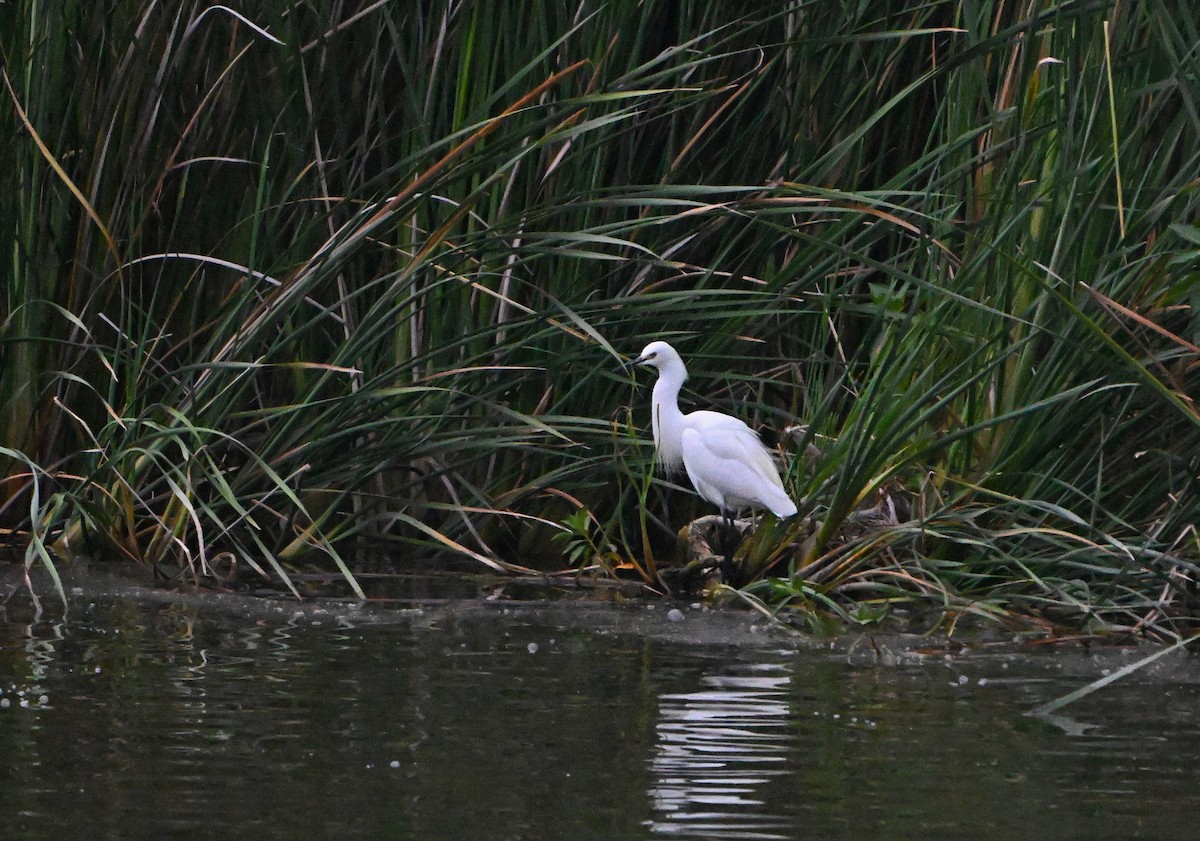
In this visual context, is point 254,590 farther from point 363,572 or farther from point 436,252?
point 436,252

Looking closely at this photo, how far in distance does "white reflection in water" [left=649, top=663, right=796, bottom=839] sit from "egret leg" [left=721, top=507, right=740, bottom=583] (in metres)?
1.05

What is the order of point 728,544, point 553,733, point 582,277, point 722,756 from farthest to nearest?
1. point 582,277
2. point 728,544
3. point 553,733
4. point 722,756

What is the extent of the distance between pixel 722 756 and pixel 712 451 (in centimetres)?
217

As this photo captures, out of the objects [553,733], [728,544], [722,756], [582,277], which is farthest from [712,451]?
[722,756]

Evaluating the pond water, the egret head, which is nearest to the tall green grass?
the egret head

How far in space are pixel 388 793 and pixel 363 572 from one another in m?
2.64

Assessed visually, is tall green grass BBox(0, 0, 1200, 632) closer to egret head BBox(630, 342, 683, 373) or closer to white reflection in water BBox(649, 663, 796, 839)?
egret head BBox(630, 342, 683, 373)

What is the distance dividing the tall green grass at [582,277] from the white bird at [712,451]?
4.4 inches

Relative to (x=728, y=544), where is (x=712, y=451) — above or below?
above

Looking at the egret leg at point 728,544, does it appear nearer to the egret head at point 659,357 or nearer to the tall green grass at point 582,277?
the tall green grass at point 582,277

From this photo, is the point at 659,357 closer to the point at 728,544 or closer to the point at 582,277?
the point at 582,277

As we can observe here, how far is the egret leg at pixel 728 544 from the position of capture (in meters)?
5.31

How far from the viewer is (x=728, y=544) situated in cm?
540

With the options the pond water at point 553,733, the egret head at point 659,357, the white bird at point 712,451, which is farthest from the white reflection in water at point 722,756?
the egret head at point 659,357
